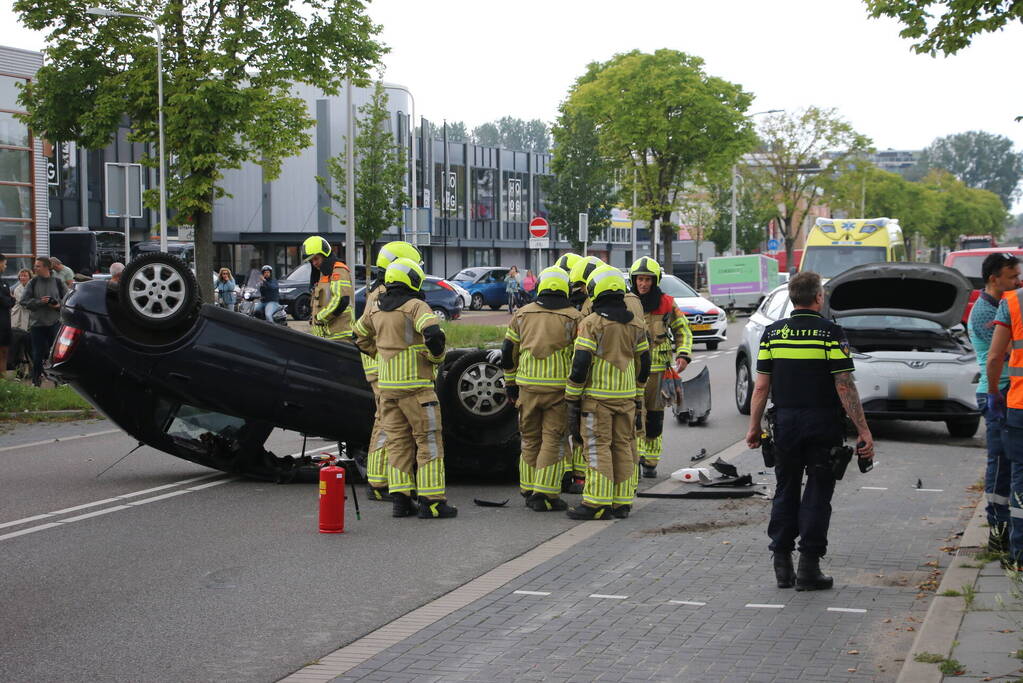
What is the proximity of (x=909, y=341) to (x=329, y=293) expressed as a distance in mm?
6027

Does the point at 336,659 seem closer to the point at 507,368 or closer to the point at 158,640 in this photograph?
the point at 158,640

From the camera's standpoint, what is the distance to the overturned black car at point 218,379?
31.8 ft

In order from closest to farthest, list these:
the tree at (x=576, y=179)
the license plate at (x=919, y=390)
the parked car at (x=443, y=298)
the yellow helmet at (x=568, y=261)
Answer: the yellow helmet at (x=568, y=261)
the license plate at (x=919, y=390)
the parked car at (x=443, y=298)
the tree at (x=576, y=179)

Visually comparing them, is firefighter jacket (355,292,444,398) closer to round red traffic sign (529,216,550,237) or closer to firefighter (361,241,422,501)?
firefighter (361,241,422,501)

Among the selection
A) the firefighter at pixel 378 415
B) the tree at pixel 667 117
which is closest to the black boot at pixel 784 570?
the firefighter at pixel 378 415

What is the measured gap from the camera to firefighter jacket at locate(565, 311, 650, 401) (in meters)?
8.73

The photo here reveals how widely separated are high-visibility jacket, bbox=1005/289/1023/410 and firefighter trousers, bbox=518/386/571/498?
3.41 m

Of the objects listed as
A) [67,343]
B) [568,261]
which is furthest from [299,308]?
[67,343]

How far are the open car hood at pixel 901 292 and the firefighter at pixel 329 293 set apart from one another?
479cm

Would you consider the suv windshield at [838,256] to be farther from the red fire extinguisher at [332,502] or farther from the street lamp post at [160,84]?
the red fire extinguisher at [332,502]

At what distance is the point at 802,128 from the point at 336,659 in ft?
206

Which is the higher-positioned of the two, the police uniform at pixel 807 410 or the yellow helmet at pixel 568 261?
the yellow helmet at pixel 568 261

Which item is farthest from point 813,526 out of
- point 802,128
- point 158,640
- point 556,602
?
point 802,128

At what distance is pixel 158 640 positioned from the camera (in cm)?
597
